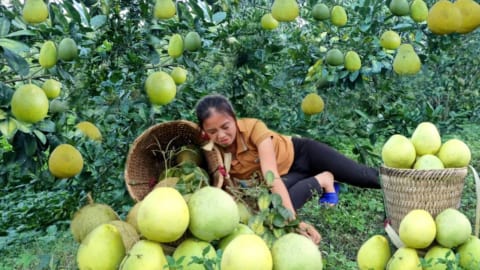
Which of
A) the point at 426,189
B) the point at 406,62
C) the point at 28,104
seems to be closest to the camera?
the point at 426,189

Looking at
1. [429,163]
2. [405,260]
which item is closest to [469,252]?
[405,260]

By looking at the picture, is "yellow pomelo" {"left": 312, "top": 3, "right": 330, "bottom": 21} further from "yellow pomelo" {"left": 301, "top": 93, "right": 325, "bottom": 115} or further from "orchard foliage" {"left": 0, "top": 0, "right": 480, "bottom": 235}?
"yellow pomelo" {"left": 301, "top": 93, "right": 325, "bottom": 115}

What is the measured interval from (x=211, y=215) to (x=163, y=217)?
0.51ft

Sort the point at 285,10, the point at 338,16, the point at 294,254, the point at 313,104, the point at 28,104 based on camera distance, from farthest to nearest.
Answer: the point at 313,104 → the point at 338,16 → the point at 285,10 → the point at 28,104 → the point at 294,254

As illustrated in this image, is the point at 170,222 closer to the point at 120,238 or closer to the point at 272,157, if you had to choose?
the point at 120,238

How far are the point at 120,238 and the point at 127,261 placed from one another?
0.16m

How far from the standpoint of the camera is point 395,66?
10.7 ft

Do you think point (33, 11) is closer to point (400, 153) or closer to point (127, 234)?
point (127, 234)

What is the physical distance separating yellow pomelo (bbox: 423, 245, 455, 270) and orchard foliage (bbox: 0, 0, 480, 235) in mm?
1330

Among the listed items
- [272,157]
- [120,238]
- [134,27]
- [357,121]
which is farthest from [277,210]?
[357,121]

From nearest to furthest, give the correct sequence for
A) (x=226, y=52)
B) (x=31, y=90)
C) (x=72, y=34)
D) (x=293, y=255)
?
1. (x=293, y=255)
2. (x=31, y=90)
3. (x=72, y=34)
4. (x=226, y=52)

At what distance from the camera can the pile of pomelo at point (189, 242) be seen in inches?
70.5

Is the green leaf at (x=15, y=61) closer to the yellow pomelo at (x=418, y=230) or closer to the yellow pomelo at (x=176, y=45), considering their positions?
the yellow pomelo at (x=176, y=45)

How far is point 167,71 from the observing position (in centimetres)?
328
